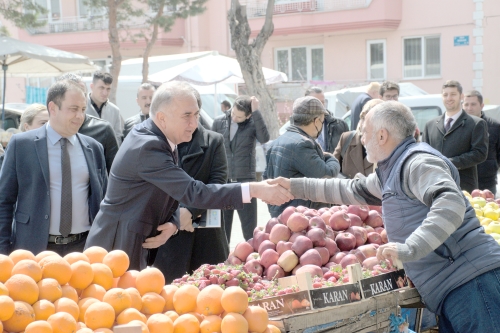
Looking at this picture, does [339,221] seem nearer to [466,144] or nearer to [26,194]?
[26,194]

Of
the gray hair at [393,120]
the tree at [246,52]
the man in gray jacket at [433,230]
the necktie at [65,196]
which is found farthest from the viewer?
the tree at [246,52]

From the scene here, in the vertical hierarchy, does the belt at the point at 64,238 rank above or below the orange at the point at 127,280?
below

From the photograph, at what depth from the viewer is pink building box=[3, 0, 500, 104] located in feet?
78.1

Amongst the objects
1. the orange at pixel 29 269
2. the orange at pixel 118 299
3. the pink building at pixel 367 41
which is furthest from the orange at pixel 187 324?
the pink building at pixel 367 41

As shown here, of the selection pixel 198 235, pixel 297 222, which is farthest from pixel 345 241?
pixel 198 235

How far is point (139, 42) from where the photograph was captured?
3033 cm

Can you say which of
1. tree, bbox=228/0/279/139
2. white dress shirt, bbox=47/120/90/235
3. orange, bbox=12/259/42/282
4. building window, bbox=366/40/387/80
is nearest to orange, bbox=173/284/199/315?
orange, bbox=12/259/42/282

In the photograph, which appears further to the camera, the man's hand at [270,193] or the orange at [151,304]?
the man's hand at [270,193]

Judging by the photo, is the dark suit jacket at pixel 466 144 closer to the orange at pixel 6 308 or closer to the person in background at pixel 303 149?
the person in background at pixel 303 149

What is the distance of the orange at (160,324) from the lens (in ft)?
8.47

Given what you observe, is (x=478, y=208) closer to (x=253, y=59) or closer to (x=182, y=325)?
(x=182, y=325)

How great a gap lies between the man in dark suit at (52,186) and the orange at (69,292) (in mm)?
1501

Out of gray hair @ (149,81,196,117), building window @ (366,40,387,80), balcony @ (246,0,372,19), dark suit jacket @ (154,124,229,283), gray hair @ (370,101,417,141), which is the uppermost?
balcony @ (246,0,372,19)

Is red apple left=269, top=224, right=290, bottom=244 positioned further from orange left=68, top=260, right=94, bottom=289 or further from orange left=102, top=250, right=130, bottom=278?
orange left=68, top=260, right=94, bottom=289
